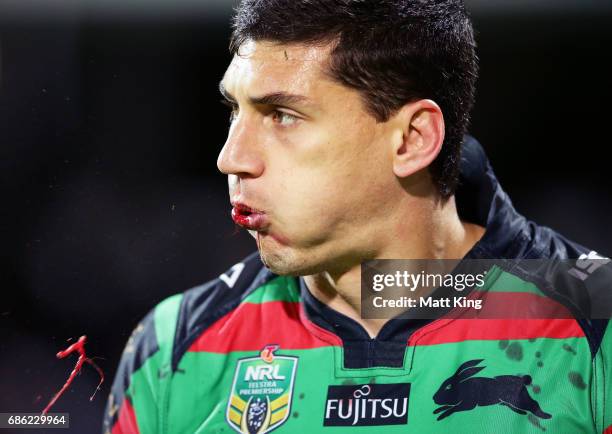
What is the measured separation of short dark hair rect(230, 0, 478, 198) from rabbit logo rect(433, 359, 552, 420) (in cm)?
28

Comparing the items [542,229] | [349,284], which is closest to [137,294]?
[349,284]

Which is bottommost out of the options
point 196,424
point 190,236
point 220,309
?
point 196,424

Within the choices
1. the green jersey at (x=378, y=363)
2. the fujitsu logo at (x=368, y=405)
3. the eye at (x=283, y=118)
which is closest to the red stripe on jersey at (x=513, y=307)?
the green jersey at (x=378, y=363)

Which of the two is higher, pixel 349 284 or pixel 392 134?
pixel 392 134

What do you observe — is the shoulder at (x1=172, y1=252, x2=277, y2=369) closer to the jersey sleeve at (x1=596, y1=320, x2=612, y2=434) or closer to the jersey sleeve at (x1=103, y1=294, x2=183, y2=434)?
the jersey sleeve at (x1=103, y1=294, x2=183, y2=434)

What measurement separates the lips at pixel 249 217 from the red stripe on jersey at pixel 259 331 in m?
0.21

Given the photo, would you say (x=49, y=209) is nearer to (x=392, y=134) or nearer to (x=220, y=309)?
(x=220, y=309)

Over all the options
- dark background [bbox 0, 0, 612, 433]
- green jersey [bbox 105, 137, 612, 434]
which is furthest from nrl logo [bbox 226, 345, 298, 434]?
dark background [bbox 0, 0, 612, 433]

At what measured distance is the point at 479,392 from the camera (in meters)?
1.04

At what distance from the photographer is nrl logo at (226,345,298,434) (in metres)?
1.07

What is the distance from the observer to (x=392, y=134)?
1.04m

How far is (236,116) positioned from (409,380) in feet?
1.41

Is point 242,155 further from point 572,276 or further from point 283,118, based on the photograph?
point 572,276

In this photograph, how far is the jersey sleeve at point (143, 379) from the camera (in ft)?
3.75
